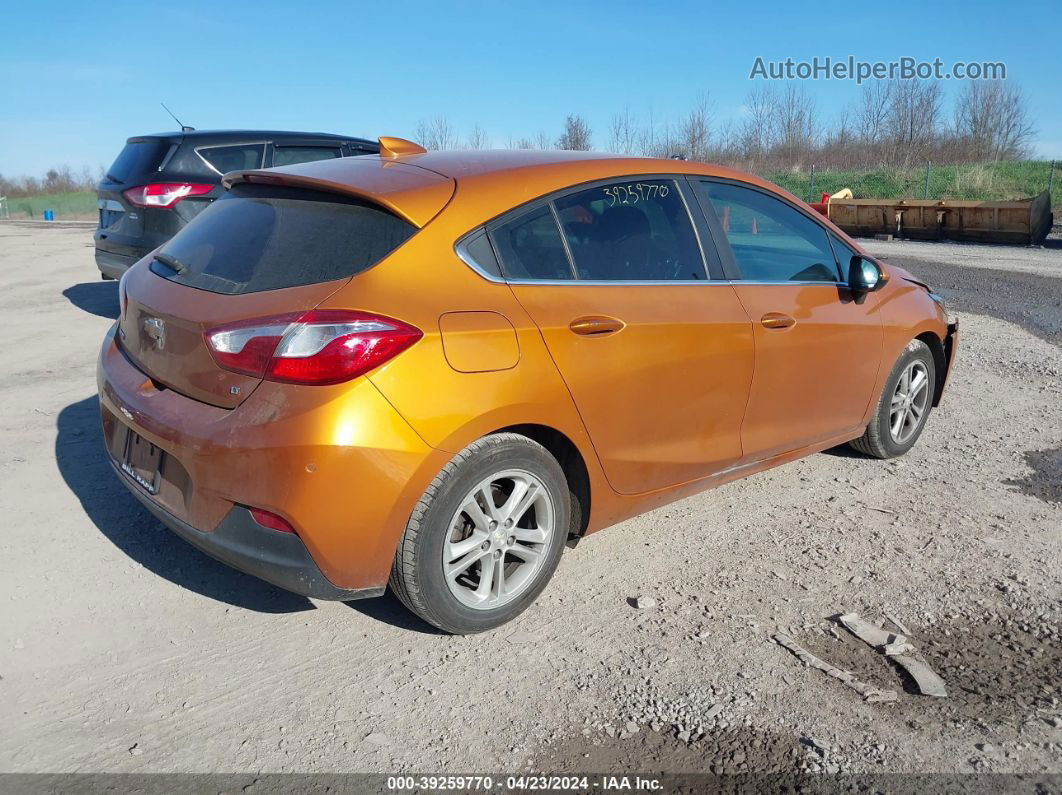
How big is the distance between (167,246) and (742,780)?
3068 mm

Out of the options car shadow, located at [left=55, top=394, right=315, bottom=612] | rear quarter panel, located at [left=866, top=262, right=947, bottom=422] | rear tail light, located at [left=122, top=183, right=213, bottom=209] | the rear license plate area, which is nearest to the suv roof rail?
the rear license plate area

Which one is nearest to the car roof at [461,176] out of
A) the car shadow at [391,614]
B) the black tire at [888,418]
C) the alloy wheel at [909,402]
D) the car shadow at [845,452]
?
the car shadow at [391,614]

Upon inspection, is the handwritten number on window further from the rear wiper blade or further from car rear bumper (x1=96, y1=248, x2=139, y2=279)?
car rear bumper (x1=96, y1=248, x2=139, y2=279)

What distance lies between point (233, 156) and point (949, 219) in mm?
20702

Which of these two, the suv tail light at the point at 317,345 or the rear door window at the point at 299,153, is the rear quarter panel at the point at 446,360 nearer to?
the suv tail light at the point at 317,345

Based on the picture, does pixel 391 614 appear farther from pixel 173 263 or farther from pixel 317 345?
pixel 173 263

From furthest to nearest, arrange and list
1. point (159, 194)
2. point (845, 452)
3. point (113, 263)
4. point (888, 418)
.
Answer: point (113, 263) → point (159, 194) → point (845, 452) → point (888, 418)

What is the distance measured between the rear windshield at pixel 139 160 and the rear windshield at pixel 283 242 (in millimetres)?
5006

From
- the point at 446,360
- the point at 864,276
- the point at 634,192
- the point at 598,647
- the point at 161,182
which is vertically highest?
the point at 161,182

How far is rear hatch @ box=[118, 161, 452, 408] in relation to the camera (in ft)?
9.75

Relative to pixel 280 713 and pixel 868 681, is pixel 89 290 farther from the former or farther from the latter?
pixel 868 681

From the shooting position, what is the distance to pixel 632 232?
12.4 feet

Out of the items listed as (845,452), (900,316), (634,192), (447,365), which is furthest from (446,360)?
(845,452)

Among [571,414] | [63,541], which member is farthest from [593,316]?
[63,541]
